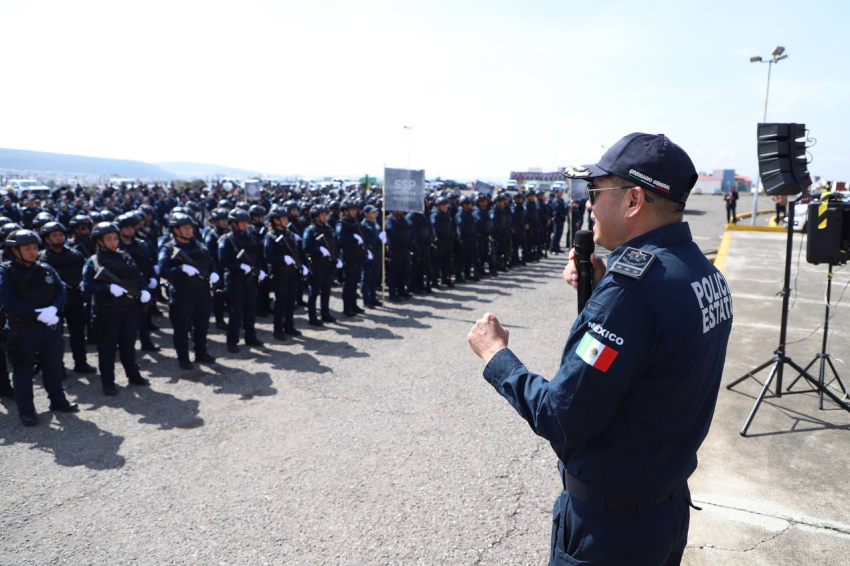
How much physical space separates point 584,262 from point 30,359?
6149 millimetres

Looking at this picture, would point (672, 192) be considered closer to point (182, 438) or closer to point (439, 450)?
point (439, 450)

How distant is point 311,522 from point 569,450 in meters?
2.80

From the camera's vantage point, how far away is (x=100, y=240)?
7066 millimetres

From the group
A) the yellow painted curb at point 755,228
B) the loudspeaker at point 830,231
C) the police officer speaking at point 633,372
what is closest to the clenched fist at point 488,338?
the police officer speaking at point 633,372

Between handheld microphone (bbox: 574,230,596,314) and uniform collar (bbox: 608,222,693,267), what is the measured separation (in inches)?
19.6

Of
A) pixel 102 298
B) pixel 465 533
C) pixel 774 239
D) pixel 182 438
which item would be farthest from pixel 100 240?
pixel 774 239

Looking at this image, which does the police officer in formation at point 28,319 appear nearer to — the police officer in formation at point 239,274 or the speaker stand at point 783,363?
the police officer in formation at point 239,274

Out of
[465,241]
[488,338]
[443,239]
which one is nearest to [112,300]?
[488,338]

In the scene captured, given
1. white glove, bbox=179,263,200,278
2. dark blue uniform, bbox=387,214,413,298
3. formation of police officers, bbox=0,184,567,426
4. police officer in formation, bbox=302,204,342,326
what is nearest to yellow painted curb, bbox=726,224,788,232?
formation of police officers, bbox=0,184,567,426

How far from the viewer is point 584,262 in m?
2.50

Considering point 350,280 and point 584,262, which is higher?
point 584,262

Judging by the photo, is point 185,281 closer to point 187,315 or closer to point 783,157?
point 187,315

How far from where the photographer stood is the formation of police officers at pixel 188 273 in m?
6.18

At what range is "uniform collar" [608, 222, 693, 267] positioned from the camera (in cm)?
192
